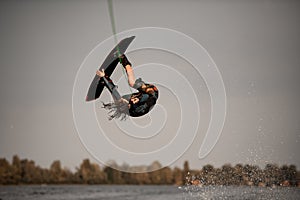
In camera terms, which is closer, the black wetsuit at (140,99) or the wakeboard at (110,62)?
the wakeboard at (110,62)

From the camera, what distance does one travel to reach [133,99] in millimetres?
7199

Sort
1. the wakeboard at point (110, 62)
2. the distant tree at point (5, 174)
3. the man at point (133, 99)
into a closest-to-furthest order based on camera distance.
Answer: the wakeboard at point (110, 62), the man at point (133, 99), the distant tree at point (5, 174)

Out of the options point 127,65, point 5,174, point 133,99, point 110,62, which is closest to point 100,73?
point 110,62

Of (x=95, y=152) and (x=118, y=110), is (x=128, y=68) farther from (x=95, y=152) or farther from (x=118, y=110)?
(x=95, y=152)

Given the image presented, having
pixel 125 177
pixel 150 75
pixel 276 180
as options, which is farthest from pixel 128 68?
pixel 125 177

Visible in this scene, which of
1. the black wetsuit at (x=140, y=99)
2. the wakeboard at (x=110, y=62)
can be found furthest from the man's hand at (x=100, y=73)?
the black wetsuit at (x=140, y=99)

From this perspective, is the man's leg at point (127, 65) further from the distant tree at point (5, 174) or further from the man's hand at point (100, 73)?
the distant tree at point (5, 174)

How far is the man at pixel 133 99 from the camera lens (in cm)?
709

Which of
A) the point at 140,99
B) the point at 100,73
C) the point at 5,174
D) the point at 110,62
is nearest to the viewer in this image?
the point at 100,73

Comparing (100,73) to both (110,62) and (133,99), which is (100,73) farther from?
(133,99)

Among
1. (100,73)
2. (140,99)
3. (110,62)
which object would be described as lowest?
(140,99)

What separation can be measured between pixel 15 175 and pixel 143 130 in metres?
34.4

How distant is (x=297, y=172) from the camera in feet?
69.9

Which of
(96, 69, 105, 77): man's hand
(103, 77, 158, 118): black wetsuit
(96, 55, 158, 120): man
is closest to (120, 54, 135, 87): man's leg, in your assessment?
(96, 55, 158, 120): man
